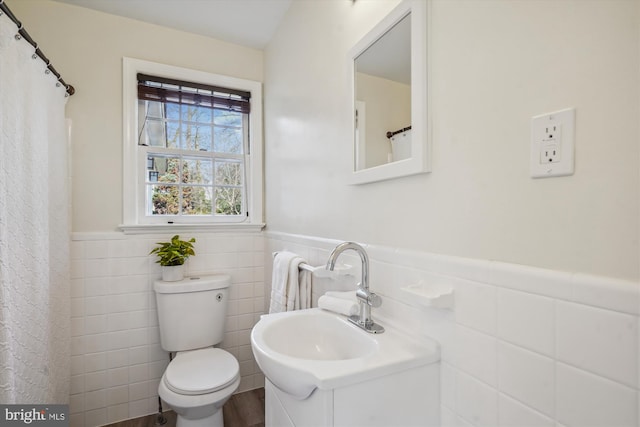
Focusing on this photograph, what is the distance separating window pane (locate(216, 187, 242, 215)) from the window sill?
15 centimetres

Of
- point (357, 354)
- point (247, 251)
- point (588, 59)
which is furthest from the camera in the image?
point (247, 251)

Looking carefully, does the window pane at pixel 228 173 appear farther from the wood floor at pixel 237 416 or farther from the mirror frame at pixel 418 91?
the mirror frame at pixel 418 91

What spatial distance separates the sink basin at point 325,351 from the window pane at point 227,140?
154cm

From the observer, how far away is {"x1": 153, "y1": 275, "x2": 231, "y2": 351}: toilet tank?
192 cm

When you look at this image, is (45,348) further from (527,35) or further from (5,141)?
(527,35)

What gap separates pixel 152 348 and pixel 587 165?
2355 millimetres

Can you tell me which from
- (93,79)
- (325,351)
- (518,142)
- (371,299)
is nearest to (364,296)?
(371,299)

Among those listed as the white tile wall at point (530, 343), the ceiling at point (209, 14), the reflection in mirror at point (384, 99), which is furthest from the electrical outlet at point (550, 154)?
the ceiling at point (209, 14)

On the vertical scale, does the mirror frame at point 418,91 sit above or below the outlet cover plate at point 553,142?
above

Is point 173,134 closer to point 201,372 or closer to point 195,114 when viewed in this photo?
point 195,114

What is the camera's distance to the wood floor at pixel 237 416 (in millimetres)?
1927

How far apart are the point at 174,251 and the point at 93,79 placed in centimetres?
116

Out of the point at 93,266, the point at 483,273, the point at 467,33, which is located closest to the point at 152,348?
the point at 93,266

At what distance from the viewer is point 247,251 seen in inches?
91.9
